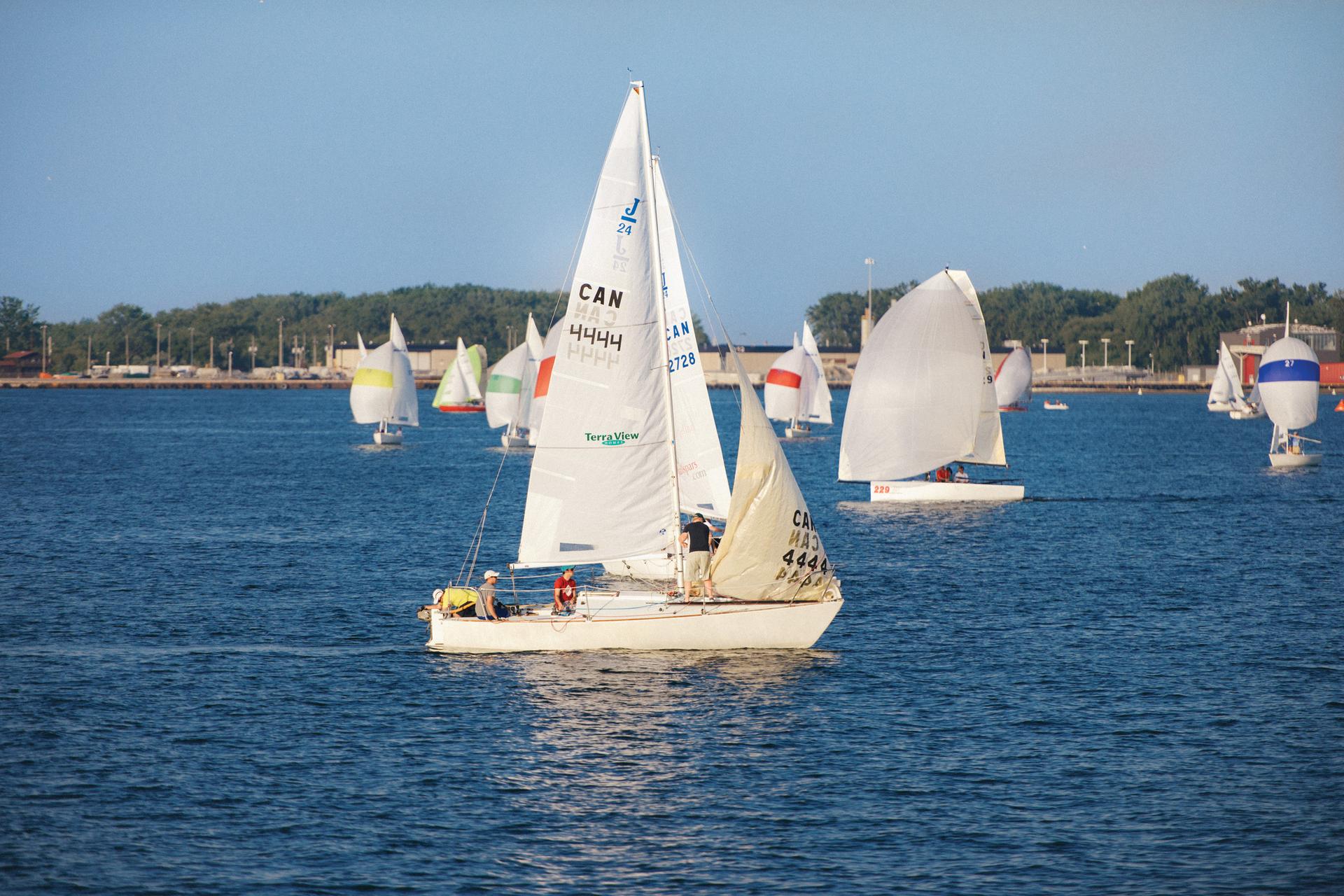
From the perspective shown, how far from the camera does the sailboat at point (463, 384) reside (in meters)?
155

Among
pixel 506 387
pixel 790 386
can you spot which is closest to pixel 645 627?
pixel 506 387

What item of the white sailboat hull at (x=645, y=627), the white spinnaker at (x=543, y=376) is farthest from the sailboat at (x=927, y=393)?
the white sailboat hull at (x=645, y=627)

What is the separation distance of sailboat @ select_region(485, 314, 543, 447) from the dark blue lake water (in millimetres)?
45275

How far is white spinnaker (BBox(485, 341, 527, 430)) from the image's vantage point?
350 ft

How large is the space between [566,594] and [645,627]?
7.19ft

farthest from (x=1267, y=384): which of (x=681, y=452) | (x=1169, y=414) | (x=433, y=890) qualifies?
(x=1169, y=414)

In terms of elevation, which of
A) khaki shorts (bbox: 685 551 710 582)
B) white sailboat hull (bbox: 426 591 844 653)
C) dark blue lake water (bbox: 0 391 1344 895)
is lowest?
dark blue lake water (bbox: 0 391 1344 895)

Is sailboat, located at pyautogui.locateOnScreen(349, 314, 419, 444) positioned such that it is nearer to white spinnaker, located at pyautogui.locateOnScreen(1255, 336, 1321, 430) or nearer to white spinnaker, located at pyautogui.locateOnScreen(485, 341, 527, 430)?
white spinnaker, located at pyautogui.locateOnScreen(485, 341, 527, 430)

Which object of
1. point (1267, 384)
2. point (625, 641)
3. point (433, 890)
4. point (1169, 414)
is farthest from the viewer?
point (1169, 414)

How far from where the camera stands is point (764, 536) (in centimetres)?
3188

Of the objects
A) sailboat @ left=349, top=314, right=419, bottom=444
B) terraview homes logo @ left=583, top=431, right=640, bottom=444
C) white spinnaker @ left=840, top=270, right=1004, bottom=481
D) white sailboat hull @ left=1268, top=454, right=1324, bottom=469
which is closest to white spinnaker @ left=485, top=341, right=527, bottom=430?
sailboat @ left=349, top=314, right=419, bottom=444

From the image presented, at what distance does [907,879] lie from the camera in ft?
69.1

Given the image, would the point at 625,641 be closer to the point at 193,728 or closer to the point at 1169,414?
the point at 193,728

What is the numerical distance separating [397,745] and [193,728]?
4.27 meters
